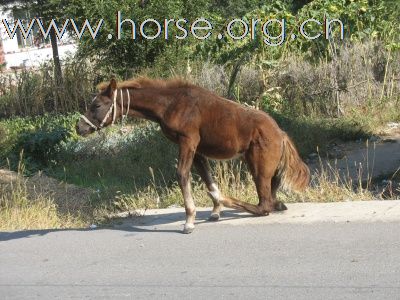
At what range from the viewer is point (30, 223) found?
35.7 feet

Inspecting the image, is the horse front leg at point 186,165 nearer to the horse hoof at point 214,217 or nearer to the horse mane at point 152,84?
the horse hoof at point 214,217

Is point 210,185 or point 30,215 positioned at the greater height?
point 210,185

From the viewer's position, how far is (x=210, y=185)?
918 cm

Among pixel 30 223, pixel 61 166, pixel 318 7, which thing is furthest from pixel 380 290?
pixel 318 7

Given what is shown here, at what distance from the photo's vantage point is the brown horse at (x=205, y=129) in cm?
885

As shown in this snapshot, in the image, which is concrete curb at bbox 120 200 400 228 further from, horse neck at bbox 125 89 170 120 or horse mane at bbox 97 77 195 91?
horse mane at bbox 97 77 195 91

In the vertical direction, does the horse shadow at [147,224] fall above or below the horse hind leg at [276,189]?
below

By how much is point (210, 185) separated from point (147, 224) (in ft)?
3.53

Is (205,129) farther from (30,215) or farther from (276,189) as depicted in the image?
(30,215)

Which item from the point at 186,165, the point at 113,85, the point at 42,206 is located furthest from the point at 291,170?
the point at 42,206

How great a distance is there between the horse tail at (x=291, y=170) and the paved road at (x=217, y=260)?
1.16ft

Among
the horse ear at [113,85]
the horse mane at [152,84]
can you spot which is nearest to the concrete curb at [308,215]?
the horse mane at [152,84]

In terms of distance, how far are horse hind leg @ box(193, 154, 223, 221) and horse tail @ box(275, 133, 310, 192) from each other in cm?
77

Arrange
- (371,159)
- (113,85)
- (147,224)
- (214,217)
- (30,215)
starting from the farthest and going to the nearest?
(371,159), (30,215), (147,224), (214,217), (113,85)
